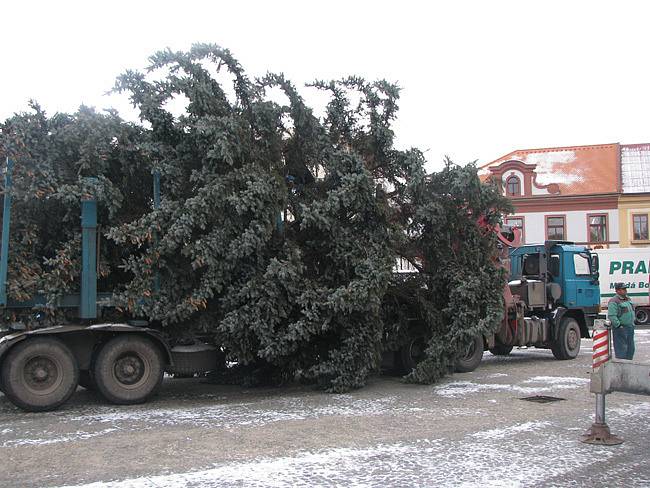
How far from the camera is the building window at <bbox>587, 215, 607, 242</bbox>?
148 feet

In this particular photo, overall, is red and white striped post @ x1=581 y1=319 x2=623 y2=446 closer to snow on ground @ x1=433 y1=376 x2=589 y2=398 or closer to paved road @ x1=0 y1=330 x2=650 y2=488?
paved road @ x1=0 y1=330 x2=650 y2=488

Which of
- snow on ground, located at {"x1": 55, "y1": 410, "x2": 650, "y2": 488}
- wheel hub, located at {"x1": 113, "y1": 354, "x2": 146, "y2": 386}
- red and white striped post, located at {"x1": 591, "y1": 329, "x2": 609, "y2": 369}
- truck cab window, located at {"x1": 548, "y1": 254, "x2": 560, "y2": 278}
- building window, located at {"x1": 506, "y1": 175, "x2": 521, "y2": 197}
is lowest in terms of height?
snow on ground, located at {"x1": 55, "y1": 410, "x2": 650, "y2": 488}

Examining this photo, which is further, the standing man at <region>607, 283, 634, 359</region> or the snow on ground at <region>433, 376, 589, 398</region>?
the standing man at <region>607, 283, 634, 359</region>

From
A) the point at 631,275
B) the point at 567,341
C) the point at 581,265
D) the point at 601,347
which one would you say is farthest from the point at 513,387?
the point at 631,275

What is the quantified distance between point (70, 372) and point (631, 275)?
87.6ft

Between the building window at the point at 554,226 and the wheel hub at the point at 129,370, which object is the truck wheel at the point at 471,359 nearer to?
the wheel hub at the point at 129,370

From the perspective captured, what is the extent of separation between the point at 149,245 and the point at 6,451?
344cm

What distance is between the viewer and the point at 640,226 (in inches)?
1768

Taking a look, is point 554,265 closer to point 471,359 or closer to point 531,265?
point 531,265

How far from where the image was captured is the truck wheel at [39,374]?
8.63 meters

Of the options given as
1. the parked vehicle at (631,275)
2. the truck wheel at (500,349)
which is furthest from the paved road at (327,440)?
the parked vehicle at (631,275)

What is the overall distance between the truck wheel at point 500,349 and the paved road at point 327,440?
13.1 feet

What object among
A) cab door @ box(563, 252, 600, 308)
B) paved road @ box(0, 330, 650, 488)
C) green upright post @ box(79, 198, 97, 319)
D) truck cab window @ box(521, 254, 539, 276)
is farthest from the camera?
truck cab window @ box(521, 254, 539, 276)

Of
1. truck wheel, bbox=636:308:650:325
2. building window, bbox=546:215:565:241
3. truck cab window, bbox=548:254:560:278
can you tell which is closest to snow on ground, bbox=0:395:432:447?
truck cab window, bbox=548:254:560:278
